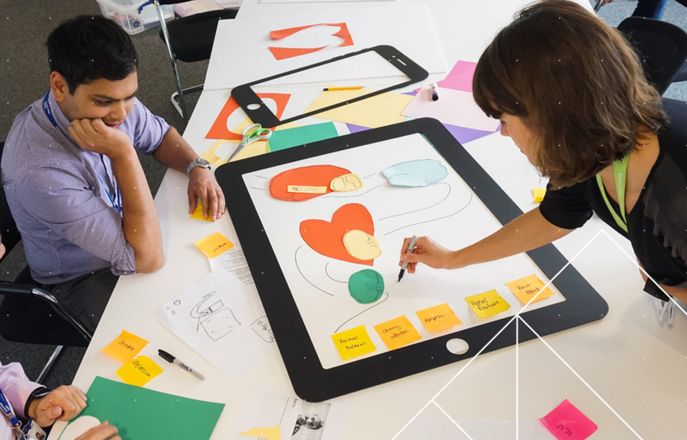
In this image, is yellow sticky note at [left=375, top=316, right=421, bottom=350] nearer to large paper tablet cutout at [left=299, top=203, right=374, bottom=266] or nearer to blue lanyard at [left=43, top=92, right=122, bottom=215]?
large paper tablet cutout at [left=299, top=203, right=374, bottom=266]

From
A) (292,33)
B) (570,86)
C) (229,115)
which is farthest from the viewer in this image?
(292,33)

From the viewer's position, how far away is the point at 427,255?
3.75ft

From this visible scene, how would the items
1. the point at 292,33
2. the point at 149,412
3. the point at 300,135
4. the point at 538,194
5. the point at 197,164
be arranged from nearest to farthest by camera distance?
the point at 149,412
the point at 538,194
the point at 197,164
the point at 300,135
the point at 292,33

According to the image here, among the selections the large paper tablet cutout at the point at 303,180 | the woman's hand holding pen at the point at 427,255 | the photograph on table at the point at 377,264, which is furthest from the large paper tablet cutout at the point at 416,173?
the woman's hand holding pen at the point at 427,255

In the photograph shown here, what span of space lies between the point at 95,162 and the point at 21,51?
2.77m

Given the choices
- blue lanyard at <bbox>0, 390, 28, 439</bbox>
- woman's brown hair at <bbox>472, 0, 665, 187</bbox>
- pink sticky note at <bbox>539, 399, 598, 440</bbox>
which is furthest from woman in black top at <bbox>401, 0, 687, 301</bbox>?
blue lanyard at <bbox>0, 390, 28, 439</bbox>

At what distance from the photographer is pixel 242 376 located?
100cm

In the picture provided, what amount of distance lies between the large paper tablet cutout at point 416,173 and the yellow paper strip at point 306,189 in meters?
0.16

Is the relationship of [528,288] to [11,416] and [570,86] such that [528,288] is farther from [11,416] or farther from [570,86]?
[11,416]

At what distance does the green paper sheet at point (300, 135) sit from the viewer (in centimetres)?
150

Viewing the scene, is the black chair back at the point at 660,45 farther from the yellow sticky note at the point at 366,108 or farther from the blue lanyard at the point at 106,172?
the blue lanyard at the point at 106,172

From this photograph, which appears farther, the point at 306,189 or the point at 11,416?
the point at 306,189

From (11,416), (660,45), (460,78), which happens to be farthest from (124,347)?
(660,45)

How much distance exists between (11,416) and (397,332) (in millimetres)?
748
